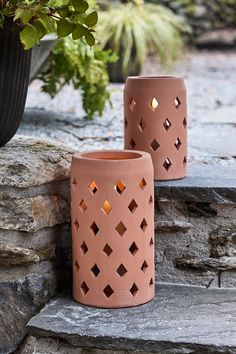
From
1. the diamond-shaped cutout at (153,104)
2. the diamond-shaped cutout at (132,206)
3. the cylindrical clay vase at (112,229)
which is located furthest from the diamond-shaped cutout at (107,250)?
the diamond-shaped cutout at (153,104)

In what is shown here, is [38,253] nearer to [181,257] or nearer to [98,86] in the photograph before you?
[181,257]

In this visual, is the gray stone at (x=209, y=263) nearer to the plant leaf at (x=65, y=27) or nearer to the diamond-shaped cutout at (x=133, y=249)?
the diamond-shaped cutout at (x=133, y=249)

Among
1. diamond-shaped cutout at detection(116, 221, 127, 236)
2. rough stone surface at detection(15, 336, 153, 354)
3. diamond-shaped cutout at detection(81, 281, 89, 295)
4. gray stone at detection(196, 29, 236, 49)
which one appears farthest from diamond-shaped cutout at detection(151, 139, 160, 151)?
gray stone at detection(196, 29, 236, 49)

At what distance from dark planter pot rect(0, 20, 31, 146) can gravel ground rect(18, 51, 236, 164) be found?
0.75 metres

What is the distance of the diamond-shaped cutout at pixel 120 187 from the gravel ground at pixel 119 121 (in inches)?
28.9

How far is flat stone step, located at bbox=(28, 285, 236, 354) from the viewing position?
1.68 metres

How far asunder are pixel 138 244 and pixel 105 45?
3.38m

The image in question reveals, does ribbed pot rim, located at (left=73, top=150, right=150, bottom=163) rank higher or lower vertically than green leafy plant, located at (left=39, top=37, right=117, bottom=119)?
lower

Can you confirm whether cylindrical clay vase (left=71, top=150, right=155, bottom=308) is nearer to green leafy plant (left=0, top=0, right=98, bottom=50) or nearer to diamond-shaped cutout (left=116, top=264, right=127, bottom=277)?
diamond-shaped cutout (left=116, top=264, right=127, bottom=277)

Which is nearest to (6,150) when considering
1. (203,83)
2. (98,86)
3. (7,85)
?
(7,85)

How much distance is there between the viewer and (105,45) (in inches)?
199

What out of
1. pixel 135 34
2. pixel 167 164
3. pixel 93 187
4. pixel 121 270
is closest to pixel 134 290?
pixel 121 270

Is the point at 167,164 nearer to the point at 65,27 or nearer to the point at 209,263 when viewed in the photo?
the point at 209,263

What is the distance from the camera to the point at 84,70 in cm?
334
